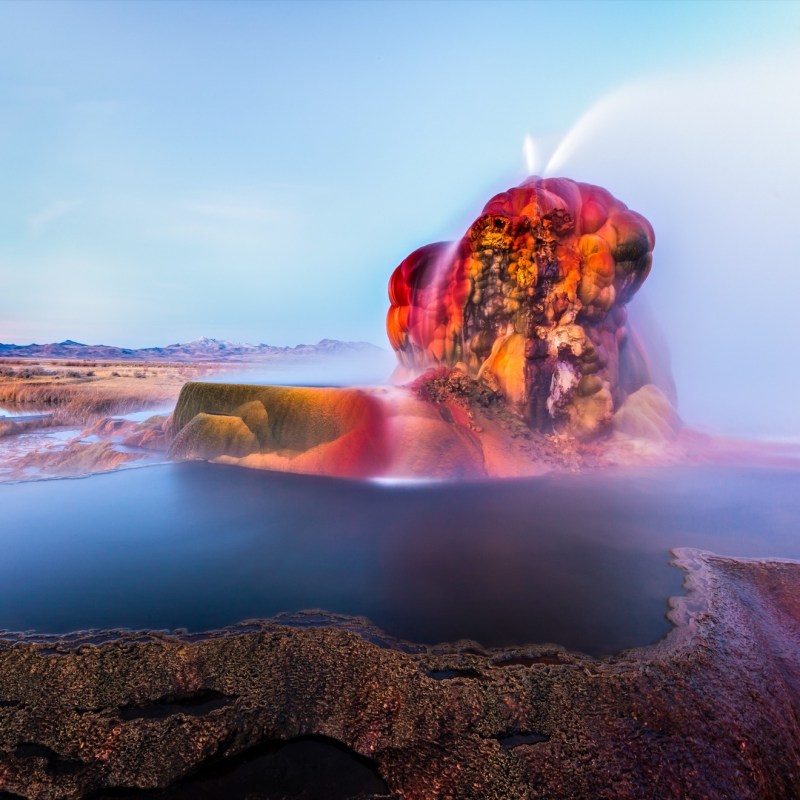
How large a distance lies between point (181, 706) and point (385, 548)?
136 inches

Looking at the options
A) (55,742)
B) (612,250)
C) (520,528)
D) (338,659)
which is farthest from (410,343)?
(55,742)

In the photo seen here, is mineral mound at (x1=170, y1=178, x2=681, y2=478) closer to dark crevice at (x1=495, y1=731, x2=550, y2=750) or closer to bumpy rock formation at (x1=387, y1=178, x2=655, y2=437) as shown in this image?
bumpy rock formation at (x1=387, y1=178, x2=655, y2=437)

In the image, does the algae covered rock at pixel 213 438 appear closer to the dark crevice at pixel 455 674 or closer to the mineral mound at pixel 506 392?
the mineral mound at pixel 506 392

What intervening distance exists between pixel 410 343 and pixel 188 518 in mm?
9094

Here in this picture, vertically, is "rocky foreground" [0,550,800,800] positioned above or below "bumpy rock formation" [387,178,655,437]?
below

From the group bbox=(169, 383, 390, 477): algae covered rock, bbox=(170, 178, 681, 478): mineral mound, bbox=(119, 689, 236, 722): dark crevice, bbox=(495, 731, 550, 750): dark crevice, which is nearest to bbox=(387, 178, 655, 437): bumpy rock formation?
bbox=(170, 178, 681, 478): mineral mound

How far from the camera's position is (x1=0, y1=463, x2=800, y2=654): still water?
4953 millimetres

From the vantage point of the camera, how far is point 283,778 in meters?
2.98

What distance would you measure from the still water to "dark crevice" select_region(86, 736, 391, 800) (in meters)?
1.58

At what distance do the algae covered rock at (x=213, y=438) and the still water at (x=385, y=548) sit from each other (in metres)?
1.17

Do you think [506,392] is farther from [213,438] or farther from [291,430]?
[213,438]

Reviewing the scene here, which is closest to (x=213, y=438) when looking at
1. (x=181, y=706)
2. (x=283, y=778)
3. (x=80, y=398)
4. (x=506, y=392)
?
(x=506, y=392)

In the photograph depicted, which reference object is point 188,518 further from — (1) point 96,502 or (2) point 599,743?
(2) point 599,743

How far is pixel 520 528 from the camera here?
24.5 feet
